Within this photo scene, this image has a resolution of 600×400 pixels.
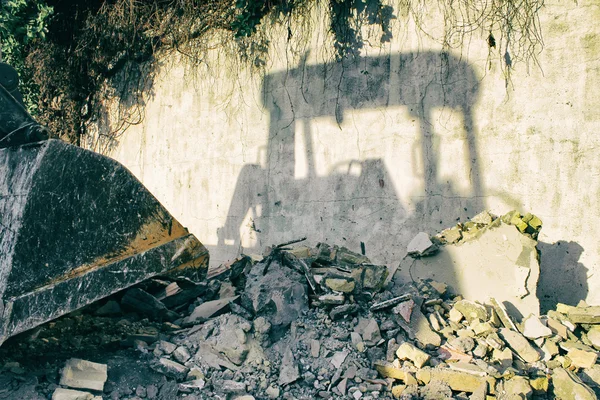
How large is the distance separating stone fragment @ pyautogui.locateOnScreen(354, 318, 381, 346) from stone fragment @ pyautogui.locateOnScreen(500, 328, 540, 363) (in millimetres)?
899

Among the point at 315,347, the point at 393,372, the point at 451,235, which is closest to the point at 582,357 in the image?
the point at 393,372

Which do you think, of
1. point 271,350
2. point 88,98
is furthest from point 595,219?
point 88,98

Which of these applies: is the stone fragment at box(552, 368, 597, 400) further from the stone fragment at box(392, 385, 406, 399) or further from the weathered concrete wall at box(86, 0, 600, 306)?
the weathered concrete wall at box(86, 0, 600, 306)

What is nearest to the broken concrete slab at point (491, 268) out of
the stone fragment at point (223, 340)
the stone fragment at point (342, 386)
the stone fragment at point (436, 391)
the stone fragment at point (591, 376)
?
the stone fragment at point (591, 376)

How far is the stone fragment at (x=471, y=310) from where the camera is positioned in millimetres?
3762

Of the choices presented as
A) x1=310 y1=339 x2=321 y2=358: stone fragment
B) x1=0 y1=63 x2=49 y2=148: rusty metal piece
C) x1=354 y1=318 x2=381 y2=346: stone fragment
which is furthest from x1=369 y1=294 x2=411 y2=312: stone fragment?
x1=0 y1=63 x2=49 y2=148: rusty metal piece

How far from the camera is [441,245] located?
4.55 meters

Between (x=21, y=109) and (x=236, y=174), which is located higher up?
(x=21, y=109)

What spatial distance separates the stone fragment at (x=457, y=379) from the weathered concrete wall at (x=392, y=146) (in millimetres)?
1644

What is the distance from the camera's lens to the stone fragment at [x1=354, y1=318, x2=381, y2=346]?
3549 mm

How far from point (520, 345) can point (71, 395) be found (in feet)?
9.51

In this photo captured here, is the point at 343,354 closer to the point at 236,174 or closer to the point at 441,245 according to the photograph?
the point at 441,245

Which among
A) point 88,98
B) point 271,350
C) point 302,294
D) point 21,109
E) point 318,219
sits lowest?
point 271,350

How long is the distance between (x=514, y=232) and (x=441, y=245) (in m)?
0.62
